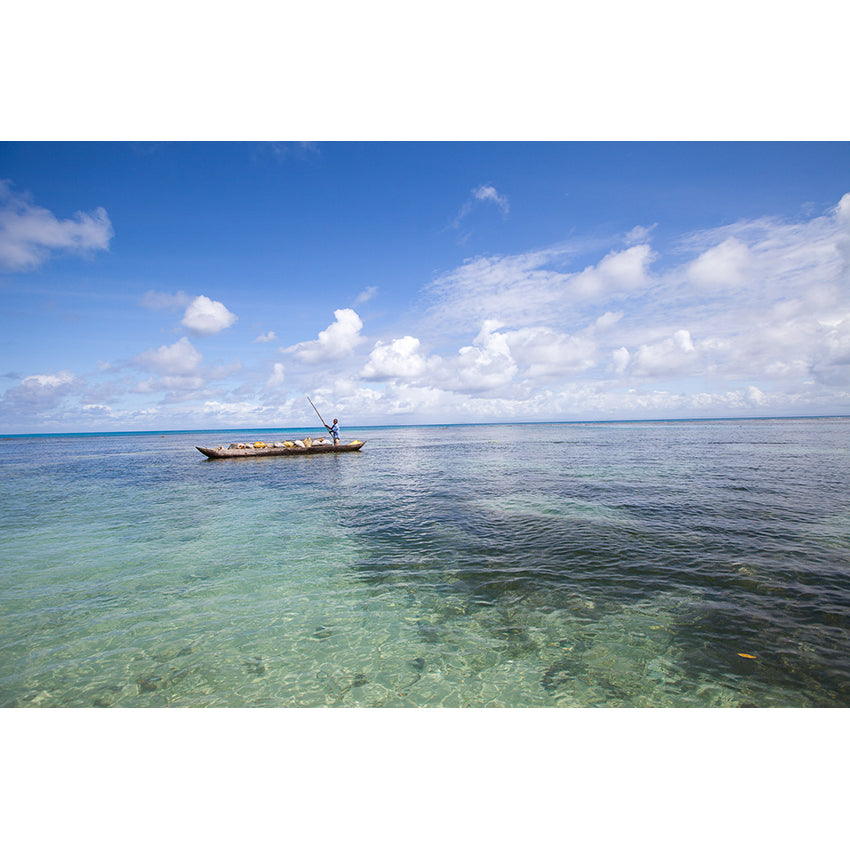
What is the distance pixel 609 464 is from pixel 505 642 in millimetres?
26004

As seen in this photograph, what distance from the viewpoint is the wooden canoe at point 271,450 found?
3959 cm

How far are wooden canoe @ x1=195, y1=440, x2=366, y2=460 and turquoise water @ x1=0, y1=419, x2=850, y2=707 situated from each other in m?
22.7

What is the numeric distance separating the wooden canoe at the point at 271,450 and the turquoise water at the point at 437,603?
2272 cm

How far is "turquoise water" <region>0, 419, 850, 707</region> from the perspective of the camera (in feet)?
18.5

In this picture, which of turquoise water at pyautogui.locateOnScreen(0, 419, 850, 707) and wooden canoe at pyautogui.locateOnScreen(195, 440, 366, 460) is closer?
turquoise water at pyautogui.locateOnScreen(0, 419, 850, 707)

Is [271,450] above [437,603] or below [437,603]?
above

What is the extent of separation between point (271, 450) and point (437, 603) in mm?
37778

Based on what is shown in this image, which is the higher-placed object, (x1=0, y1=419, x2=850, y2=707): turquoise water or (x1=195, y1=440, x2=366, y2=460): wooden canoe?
(x1=195, y1=440, x2=366, y2=460): wooden canoe

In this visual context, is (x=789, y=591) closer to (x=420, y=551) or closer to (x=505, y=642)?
(x=505, y=642)

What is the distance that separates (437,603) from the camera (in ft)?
26.7

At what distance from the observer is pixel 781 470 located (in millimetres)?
24312

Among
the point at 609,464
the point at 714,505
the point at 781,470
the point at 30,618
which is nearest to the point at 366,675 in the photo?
the point at 30,618

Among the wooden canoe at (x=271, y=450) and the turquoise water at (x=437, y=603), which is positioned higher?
the wooden canoe at (x=271, y=450)

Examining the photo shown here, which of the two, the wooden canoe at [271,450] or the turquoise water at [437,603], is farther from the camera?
the wooden canoe at [271,450]
